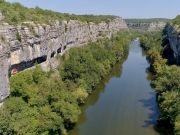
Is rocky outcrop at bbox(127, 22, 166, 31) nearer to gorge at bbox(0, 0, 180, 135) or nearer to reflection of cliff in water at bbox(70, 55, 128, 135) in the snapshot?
reflection of cliff in water at bbox(70, 55, 128, 135)

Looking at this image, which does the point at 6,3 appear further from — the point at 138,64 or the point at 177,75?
the point at 138,64

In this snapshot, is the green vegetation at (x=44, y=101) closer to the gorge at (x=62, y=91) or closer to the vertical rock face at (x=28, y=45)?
the gorge at (x=62, y=91)

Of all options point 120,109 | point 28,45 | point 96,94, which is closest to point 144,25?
point 96,94

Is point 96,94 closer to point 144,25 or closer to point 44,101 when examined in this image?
point 44,101

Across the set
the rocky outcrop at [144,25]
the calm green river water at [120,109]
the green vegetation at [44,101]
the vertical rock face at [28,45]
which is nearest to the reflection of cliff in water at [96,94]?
the calm green river water at [120,109]

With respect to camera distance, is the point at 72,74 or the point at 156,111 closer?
the point at 156,111

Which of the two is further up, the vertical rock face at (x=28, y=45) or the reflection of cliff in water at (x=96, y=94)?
the vertical rock face at (x=28, y=45)

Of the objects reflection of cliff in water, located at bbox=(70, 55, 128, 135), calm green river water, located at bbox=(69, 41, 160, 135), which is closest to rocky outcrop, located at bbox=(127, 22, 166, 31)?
reflection of cliff in water, located at bbox=(70, 55, 128, 135)

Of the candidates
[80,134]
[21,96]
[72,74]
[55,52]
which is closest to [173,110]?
[80,134]
